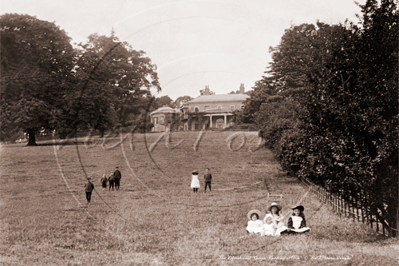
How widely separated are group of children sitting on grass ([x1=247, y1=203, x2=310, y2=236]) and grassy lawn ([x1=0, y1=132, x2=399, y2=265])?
0.45 meters

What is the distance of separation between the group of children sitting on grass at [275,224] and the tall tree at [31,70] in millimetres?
31923

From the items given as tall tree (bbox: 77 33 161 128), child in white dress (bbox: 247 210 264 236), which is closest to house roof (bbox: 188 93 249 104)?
tall tree (bbox: 77 33 161 128)

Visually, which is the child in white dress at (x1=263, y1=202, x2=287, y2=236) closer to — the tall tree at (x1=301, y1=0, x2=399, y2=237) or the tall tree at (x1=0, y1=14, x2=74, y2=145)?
the tall tree at (x1=301, y1=0, x2=399, y2=237)

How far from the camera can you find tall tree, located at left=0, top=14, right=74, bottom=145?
37969mm

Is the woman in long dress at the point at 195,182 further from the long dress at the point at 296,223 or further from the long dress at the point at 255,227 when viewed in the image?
the long dress at the point at 296,223

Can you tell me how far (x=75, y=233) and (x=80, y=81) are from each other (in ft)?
99.7

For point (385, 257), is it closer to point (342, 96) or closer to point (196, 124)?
point (342, 96)

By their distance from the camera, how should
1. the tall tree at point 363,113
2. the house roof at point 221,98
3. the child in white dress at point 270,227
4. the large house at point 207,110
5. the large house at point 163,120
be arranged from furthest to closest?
the house roof at point 221,98 → the large house at point 207,110 → the large house at point 163,120 → the child in white dress at point 270,227 → the tall tree at point 363,113

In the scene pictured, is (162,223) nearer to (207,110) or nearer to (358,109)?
(358,109)

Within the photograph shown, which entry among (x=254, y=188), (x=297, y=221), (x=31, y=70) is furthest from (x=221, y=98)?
(x=297, y=221)

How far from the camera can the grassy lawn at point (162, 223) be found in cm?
915

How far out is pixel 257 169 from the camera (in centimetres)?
3216

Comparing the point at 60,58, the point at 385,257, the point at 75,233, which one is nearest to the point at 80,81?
the point at 60,58

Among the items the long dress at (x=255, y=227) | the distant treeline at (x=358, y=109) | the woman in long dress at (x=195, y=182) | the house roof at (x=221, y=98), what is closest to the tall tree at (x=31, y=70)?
the woman in long dress at (x=195, y=182)
